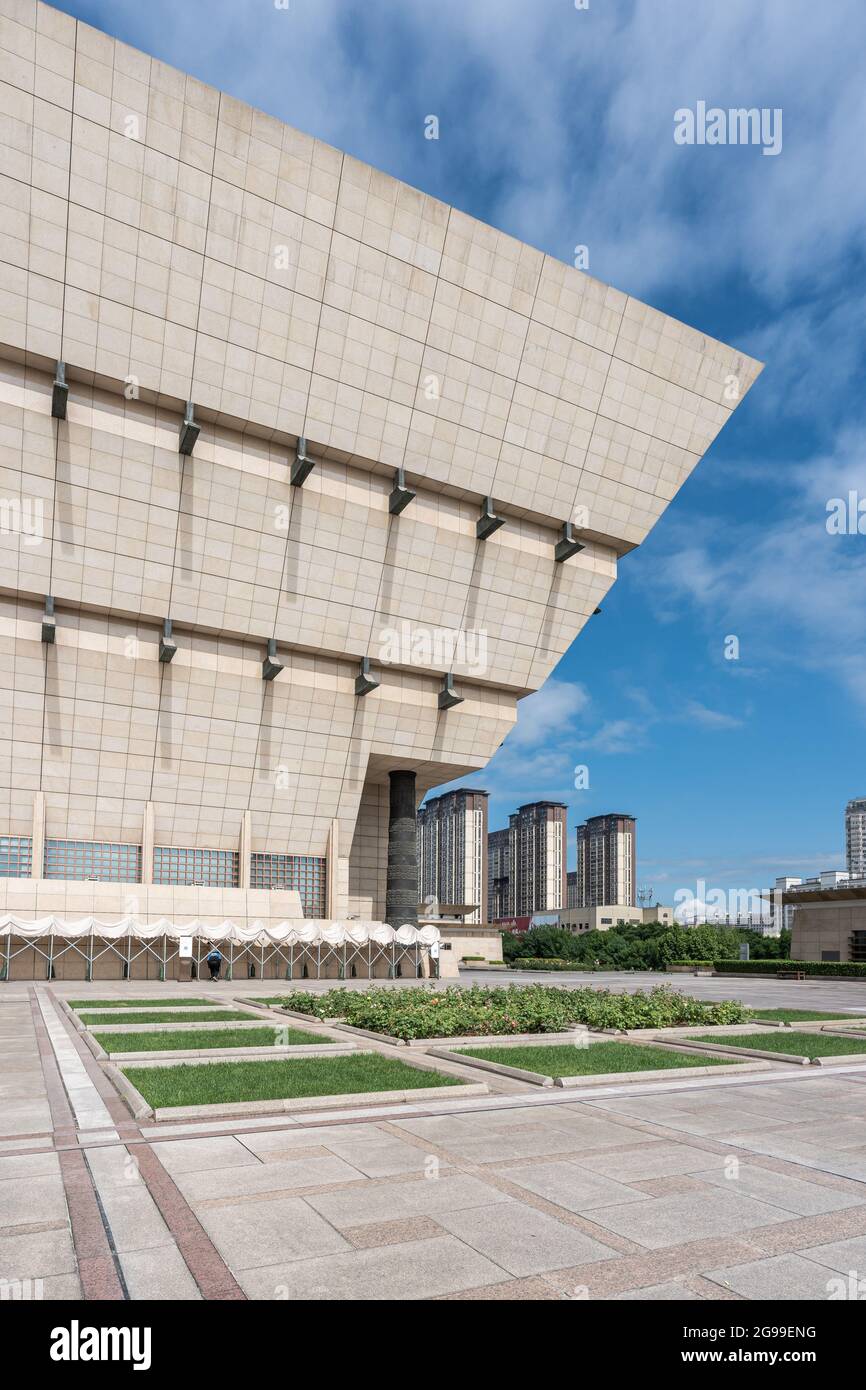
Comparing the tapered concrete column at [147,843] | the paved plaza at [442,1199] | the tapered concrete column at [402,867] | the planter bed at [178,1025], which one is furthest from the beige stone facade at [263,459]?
the paved plaza at [442,1199]

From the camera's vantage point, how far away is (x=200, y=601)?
43.6 m

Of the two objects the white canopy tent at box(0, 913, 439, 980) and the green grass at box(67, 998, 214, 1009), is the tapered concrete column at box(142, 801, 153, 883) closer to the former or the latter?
the white canopy tent at box(0, 913, 439, 980)

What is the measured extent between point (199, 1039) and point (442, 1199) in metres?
10.5

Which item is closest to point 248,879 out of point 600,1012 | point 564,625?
point 564,625

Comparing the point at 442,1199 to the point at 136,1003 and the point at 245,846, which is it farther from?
the point at 245,846

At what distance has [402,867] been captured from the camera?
51.0m

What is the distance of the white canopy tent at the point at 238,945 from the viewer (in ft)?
117

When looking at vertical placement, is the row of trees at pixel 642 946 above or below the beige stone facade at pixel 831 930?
below

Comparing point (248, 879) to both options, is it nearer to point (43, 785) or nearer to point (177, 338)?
point (43, 785)

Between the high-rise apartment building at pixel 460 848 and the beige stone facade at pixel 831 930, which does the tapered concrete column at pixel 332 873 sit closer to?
the beige stone facade at pixel 831 930

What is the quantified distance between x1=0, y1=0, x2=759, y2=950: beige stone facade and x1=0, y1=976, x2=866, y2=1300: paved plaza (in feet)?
102

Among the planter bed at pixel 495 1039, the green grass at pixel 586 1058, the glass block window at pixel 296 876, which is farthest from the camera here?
the glass block window at pixel 296 876

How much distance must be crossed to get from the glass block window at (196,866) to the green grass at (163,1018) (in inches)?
903

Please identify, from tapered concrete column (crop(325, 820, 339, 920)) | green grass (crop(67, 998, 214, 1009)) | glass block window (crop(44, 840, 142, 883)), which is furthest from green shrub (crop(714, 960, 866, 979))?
green grass (crop(67, 998, 214, 1009))
